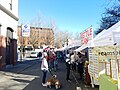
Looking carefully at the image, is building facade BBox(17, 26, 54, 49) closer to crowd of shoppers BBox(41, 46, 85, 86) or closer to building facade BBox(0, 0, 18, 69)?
building facade BBox(0, 0, 18, 69)

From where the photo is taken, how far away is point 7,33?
23828 mm

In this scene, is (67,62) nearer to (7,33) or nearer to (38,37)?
(7,33)

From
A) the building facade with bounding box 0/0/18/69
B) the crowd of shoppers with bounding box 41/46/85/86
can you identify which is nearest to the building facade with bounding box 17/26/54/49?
the building facade with bounding box 0/0/18/69

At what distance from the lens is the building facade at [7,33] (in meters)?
A: 21.3

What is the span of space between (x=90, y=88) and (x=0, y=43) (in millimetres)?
11828

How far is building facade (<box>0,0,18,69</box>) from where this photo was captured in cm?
2131

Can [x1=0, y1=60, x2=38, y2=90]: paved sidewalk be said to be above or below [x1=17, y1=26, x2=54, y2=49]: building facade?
below

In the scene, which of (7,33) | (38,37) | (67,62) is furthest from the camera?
(38,37)

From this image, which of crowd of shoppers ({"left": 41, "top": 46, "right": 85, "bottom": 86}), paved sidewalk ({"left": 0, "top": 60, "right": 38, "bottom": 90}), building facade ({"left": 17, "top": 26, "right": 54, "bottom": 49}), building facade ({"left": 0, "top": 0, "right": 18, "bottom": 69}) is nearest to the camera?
paved sidewalk ({"left": 0, "top": 60, "right": 38, "bottom": 90})

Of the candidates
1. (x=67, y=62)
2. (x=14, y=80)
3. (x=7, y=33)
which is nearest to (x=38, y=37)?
(x=7, y=33)

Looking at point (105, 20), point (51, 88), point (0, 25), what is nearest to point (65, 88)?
point (51, 88)

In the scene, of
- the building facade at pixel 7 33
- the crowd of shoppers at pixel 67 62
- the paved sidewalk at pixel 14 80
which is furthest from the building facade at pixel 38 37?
the paved sidewalk at pixel 14 80

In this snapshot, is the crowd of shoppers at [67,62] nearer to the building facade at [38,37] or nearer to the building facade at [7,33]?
the building facade at [7,33]

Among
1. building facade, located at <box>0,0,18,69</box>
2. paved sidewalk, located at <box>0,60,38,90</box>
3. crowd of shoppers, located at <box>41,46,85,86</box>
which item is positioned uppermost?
building facade, located at <box>0,0,18,69</box>
